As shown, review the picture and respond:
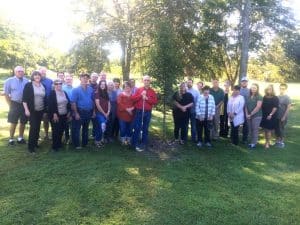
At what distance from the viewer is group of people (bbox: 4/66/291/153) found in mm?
9406

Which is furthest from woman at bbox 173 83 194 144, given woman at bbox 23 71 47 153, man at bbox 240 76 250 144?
woman at bbox 23 71 47 153

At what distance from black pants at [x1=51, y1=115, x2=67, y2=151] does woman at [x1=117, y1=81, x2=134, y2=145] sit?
1.46 metres

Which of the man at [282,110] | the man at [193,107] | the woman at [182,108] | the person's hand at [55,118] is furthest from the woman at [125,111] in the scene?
the man at [282,110]

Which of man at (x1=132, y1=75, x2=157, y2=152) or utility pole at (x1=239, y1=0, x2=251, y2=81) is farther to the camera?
utility pole at (x1=239, y1=0, x2=251, y2=81)

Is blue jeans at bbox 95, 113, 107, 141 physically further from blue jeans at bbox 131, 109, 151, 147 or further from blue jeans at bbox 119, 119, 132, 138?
blue jeans at bbox 131, 109, 151, 147

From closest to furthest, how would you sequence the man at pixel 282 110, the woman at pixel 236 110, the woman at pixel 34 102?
the woman at pixel 34 102
the woman at pixel 236 110
the man at pixel 282 110

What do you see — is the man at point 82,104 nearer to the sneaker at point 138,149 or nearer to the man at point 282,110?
the sneaker at point 138,149

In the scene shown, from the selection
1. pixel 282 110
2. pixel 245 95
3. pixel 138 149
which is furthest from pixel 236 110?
pixel 138 149

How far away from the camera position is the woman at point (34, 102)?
9.12 metres

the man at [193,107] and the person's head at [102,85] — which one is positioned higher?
the person's head at [102,85]

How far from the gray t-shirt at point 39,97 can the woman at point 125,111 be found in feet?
6.44

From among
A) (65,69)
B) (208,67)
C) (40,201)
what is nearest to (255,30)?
(208,67)

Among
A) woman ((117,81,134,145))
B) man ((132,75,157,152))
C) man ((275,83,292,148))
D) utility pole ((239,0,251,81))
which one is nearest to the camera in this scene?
man ((132,75,157,152))

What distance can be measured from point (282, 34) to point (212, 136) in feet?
22.1
